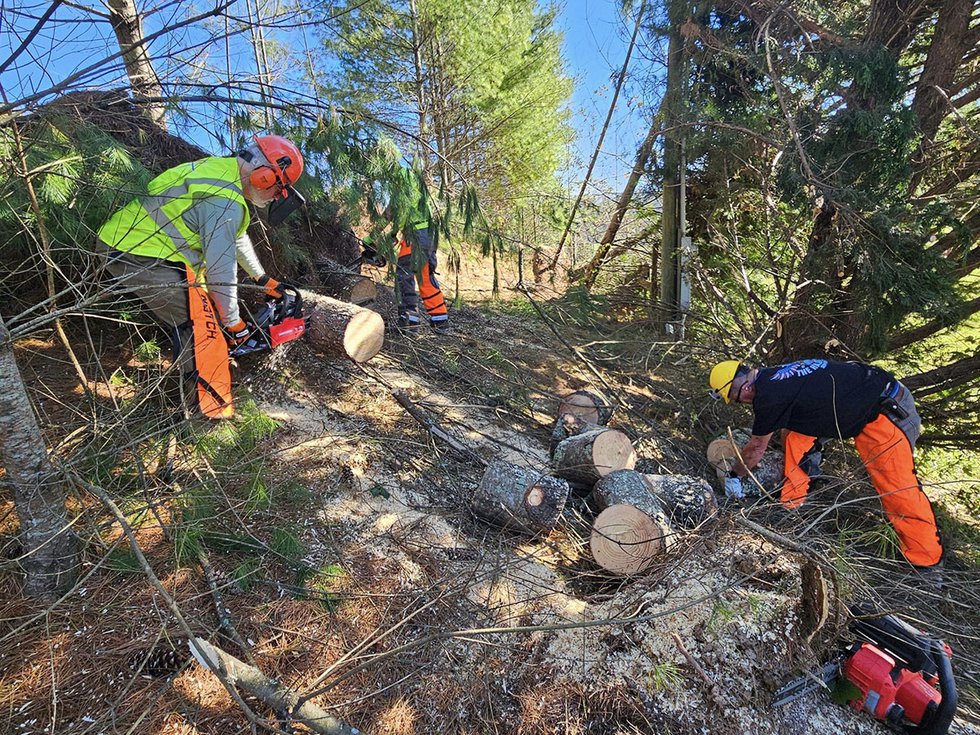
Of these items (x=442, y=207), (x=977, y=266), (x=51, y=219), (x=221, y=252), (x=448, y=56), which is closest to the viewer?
(x=51, y=219)

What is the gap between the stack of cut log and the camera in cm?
281

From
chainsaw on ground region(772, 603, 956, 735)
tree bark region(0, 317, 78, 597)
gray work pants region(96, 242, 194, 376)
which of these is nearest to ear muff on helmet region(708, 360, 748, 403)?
chainsaw on ground region(772, 603, 956, 735)

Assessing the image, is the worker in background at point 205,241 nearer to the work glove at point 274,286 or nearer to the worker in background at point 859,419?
the work glove at point 274,286

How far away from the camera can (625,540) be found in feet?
9.23

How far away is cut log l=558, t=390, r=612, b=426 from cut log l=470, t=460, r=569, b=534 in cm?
119

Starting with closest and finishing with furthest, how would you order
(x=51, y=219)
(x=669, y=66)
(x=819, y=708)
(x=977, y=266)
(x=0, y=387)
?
(x=0, y=387), (x=819, y=708), (x=51, y=219), (x=977, y=266), (x=669, y=66)

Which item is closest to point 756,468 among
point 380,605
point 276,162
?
point 380,605

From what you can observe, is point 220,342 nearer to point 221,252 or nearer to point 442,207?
point 221,252

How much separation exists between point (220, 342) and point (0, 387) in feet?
4.53

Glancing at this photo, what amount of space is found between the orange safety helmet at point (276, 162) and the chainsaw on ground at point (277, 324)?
74 centimetres

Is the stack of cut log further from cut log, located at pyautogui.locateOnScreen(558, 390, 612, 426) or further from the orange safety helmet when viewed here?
the orange safety helmet

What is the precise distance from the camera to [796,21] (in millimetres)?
4598

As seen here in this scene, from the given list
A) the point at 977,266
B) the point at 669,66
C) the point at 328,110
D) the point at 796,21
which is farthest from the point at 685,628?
the point at 669,66

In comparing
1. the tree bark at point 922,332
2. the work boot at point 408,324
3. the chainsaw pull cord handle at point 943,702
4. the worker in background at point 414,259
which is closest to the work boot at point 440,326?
the worker in background at point 414,259
